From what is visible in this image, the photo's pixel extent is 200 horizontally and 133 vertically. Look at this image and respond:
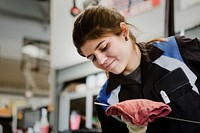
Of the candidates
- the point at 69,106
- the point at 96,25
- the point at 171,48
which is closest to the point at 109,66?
the point at 96,25

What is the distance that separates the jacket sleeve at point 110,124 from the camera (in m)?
1.51

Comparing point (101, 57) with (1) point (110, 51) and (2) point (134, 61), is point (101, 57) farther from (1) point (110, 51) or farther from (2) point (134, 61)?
(2) point (134, 61)

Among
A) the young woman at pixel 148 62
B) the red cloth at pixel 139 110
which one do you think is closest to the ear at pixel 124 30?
the young woman at pixel 148 62

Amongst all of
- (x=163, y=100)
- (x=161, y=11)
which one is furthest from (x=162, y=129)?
(x=161, y=11)

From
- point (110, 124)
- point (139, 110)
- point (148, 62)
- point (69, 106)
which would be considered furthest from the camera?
point (69, 106)

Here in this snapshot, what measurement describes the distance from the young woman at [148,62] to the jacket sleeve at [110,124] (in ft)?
0.40

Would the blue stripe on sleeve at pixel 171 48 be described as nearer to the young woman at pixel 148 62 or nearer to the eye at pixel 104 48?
the young woman at pixel 148 62

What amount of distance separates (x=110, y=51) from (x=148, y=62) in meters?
0.19

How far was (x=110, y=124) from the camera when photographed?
153 centimetres

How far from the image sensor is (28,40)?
7406 millimetres

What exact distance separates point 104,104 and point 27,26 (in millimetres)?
6398

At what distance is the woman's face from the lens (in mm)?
1291

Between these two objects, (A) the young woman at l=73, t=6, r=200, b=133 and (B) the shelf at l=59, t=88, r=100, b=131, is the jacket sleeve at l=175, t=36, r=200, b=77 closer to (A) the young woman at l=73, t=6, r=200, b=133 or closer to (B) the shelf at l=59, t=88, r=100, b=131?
(A) the young woman at l=73, t=6, r=200, b=133

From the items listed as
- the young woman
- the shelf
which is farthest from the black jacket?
the shelf
